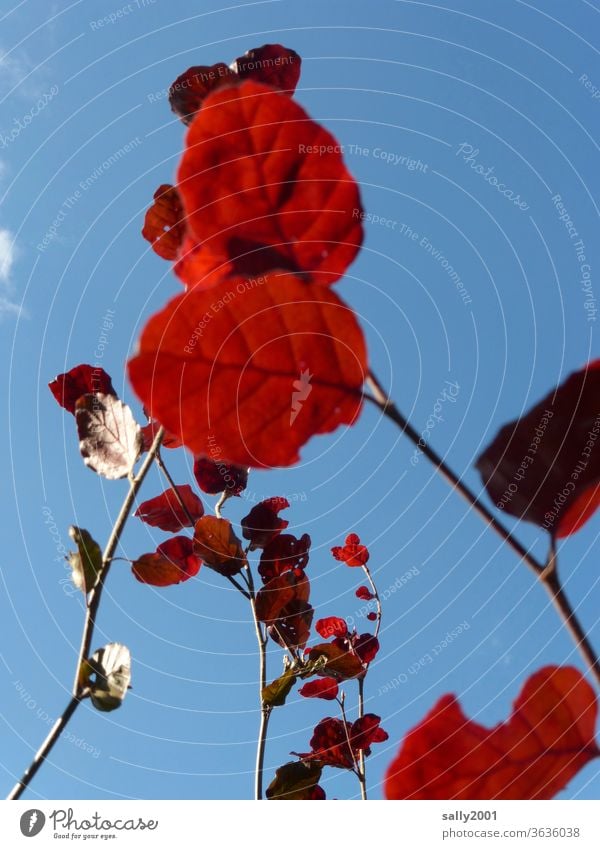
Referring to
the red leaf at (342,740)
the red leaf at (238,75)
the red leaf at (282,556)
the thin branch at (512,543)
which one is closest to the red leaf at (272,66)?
the red leaf at (238,75)

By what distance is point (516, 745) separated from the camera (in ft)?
1.92

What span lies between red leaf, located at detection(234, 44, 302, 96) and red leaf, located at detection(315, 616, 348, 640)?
981mm

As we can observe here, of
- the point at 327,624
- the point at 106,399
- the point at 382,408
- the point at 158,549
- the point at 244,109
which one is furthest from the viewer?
the point at 327,624

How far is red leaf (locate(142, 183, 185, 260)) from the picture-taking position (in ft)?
→ 2.73

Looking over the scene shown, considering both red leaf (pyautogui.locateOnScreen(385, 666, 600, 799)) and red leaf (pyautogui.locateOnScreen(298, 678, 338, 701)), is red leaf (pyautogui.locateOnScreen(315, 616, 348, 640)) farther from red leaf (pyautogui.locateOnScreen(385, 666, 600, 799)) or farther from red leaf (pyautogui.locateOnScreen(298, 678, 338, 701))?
red leaf (pyautogui.locateOnScreen(385, 666, 600, 799))

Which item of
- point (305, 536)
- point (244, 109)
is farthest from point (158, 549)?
point (244, 109)

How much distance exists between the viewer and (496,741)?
1.97ft

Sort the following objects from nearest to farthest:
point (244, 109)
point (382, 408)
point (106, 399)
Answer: point (382, 408) < point (244, 109) < point (106, 399)

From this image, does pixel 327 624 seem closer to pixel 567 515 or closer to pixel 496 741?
pixel 496 741

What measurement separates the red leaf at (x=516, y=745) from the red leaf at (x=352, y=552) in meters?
0.77

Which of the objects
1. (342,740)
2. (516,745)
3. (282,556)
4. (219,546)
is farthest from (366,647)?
(516,745)

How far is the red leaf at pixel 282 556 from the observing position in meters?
1.13

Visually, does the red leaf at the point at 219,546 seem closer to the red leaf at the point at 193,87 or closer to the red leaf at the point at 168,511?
the red leaf at the point at 168,511
